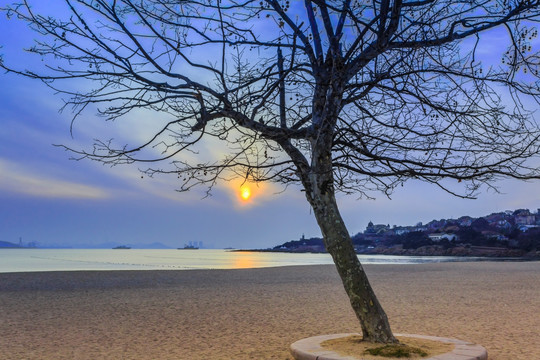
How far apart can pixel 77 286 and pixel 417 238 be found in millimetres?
101481

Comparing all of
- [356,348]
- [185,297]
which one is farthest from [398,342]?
[185,297]

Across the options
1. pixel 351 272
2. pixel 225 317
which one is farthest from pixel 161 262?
pixel 351 272

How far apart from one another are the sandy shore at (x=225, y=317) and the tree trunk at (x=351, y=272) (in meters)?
1.57

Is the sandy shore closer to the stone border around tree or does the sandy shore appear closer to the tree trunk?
the stone border around tree

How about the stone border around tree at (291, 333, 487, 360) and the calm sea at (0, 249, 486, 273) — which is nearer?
the stone border around tree at (291, 333, 487, 360)

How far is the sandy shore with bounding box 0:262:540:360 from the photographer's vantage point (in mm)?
8445

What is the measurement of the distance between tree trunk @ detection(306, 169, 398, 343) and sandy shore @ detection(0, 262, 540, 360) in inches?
61.8

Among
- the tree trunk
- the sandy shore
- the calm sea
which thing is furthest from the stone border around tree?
the calm sea

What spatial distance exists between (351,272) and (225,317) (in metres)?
5.32

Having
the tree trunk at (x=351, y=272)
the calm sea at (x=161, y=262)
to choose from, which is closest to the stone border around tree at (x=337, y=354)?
the tree trunk at (x=351, y=272)

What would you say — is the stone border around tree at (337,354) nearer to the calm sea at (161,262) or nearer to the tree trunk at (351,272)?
the tree trunk at (351,272)

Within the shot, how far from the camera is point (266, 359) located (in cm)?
767

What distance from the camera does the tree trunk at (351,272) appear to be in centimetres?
695

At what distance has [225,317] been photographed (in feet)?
38.3
